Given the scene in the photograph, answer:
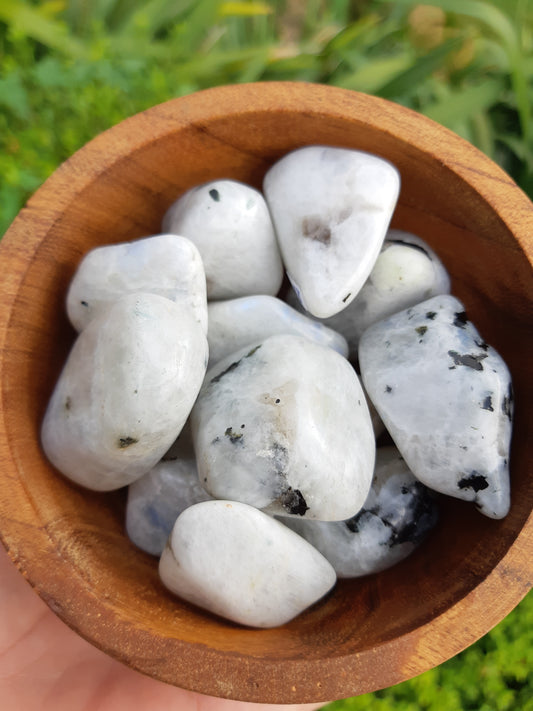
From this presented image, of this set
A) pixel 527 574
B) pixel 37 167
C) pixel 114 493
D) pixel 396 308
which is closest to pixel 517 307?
pixel 396 308

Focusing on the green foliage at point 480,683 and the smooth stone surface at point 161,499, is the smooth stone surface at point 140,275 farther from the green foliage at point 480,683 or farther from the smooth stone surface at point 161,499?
the green foliage at point 480,683

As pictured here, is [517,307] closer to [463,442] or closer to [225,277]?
[463,442]

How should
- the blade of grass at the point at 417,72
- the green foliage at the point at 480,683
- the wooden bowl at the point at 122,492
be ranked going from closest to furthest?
1. the wooden bowl at the point at 122,492
2. the green foliage at the point at 480,683
3. the blade of grass at the point at 417,72

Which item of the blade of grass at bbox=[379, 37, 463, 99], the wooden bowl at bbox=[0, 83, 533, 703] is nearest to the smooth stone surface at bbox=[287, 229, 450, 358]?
the wooden bowl at bbox=[0, 83, 533, 703]

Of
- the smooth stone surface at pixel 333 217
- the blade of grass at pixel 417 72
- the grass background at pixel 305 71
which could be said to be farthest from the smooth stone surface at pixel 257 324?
the blade of grass at pixel 417 72

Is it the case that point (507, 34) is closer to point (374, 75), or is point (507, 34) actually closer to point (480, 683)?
point (374, 75)

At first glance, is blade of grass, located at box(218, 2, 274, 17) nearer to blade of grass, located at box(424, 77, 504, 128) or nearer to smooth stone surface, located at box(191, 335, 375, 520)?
blade of grass, located at box(424, 77, 504, 128)
